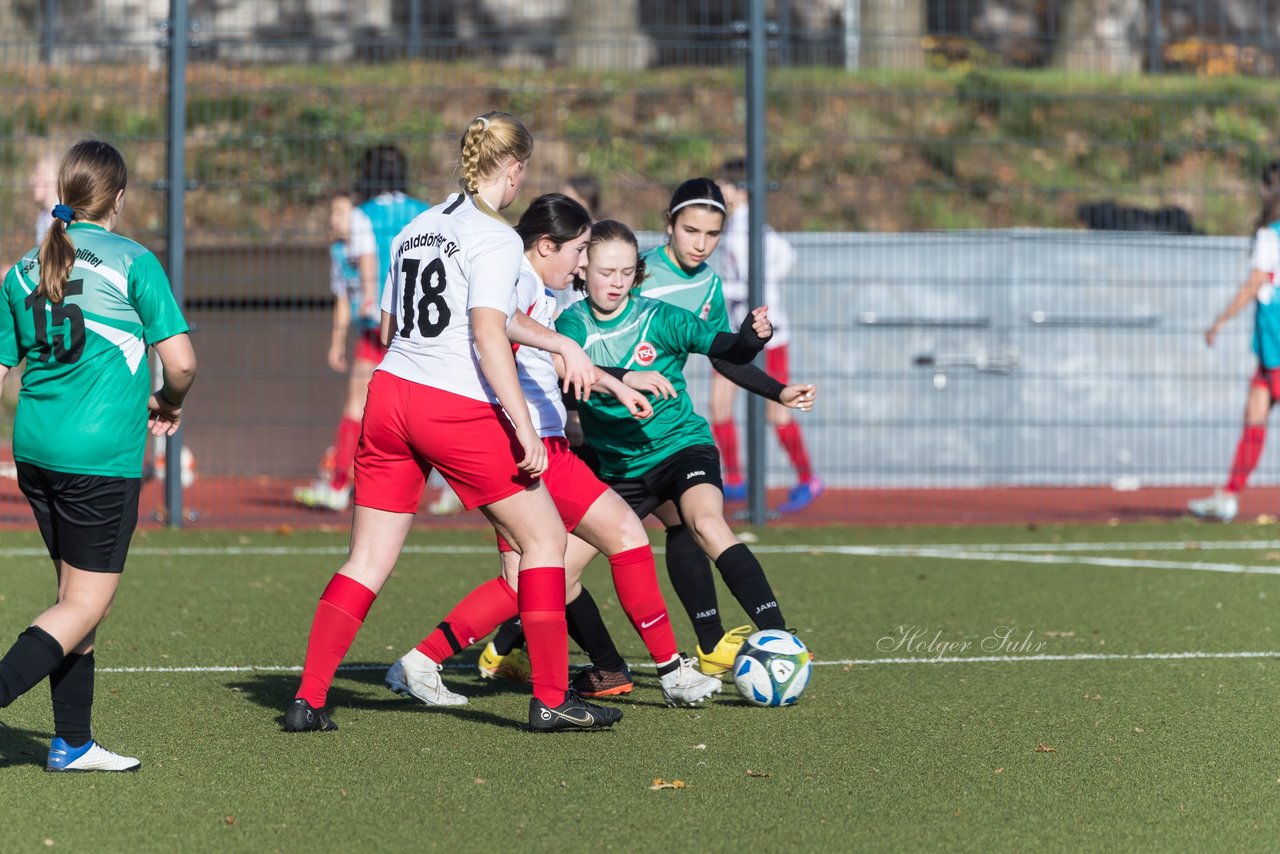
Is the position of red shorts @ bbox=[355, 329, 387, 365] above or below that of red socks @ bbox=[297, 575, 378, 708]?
above

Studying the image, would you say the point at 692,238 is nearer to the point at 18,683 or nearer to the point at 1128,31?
the point at 18,683

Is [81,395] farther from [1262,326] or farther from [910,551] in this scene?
[1262,326]

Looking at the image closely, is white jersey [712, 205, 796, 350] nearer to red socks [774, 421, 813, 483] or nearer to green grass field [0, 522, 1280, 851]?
red socks [774, 421, 813, 483]

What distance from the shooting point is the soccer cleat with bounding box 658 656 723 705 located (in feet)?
19.1

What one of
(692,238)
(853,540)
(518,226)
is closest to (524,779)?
(518,226)

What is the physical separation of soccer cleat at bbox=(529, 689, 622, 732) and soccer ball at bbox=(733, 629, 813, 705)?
57cm

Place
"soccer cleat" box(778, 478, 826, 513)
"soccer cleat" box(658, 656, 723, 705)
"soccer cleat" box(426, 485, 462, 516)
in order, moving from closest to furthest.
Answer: "soccer cleat" box(658, 656, 723, 705)
"soccer cleat" box(426, 485, 462, 516)
"soccer cleat" box(778, 478, 826, 513)

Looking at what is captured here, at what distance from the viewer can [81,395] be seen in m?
4.65

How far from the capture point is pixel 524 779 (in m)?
4.78

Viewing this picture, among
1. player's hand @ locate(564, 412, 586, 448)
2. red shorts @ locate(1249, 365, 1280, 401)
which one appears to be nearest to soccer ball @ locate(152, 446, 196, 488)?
player's hand @ locate(564, 412, 586, 448)

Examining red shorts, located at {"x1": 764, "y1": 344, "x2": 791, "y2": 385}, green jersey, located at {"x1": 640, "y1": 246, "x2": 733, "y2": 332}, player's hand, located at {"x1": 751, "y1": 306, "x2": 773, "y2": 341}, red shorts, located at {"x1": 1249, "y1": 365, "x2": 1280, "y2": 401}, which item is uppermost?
green jersey, located at {"x1": 640, "y1": 246, "x2": 733, "y2": 332}

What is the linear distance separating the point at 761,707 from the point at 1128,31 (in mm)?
21008

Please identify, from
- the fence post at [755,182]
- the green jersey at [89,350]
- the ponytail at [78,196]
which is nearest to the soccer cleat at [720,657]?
the green jersey at [89,350]

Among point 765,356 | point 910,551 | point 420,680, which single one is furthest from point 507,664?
point 765,356
